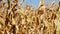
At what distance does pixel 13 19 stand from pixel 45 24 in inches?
10.0

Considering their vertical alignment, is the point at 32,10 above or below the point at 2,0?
below

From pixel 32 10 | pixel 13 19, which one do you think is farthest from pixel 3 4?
pixel 32 10

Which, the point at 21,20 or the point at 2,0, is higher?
the point at 2,0

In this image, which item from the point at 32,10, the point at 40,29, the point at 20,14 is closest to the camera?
the point at 40,29

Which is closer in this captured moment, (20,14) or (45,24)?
(45,24)

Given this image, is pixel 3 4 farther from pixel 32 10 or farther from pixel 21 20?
pixel 32 10

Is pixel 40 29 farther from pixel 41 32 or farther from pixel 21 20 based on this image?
pixel 21 20

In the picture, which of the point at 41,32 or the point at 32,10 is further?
the point at 32,10

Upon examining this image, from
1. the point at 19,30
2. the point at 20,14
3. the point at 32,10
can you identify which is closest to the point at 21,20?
the point at 20,14

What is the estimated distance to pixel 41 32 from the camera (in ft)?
4.78

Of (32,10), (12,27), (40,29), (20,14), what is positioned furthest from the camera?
(32,10)

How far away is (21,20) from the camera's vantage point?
1.61 metres

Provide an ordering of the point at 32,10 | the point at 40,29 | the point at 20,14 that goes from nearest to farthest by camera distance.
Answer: the point at 40,29
the point at 20,14
the point at 32,10

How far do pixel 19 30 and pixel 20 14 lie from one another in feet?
0.70
